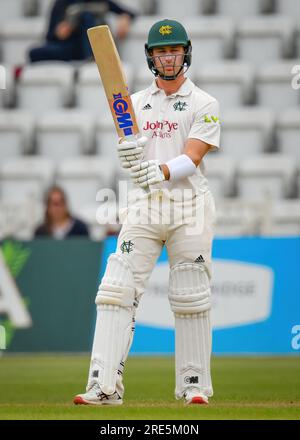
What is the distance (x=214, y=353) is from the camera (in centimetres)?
1058

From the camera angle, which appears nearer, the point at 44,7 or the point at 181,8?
the point at 181,8

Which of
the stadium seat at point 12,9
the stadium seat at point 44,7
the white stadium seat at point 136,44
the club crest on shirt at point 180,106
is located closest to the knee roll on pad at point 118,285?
the club crest on shirt at point 180,106

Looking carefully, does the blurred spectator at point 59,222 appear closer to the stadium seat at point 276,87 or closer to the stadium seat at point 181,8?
the stadium seat at point 276,87

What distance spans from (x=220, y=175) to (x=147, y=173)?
6393mm

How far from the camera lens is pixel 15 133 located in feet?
44.7

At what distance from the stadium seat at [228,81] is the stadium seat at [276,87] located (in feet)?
0.37

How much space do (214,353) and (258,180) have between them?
2.60 meters

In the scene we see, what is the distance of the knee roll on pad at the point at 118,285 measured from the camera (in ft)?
20.2

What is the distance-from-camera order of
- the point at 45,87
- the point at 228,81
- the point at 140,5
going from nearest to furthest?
the point at 228,81, the point at 45,87, the point at 140,5

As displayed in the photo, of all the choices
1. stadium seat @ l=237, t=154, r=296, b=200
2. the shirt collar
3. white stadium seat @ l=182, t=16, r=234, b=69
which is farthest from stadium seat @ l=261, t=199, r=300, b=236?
→ the shirt collar

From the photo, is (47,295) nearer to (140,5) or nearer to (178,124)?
(178,124)

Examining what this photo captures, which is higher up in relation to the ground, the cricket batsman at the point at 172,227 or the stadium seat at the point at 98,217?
the stadium seat at the point at 98,217

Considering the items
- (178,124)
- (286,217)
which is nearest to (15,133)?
(286,217)

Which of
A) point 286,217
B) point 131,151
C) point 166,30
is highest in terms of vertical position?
point 286,217
